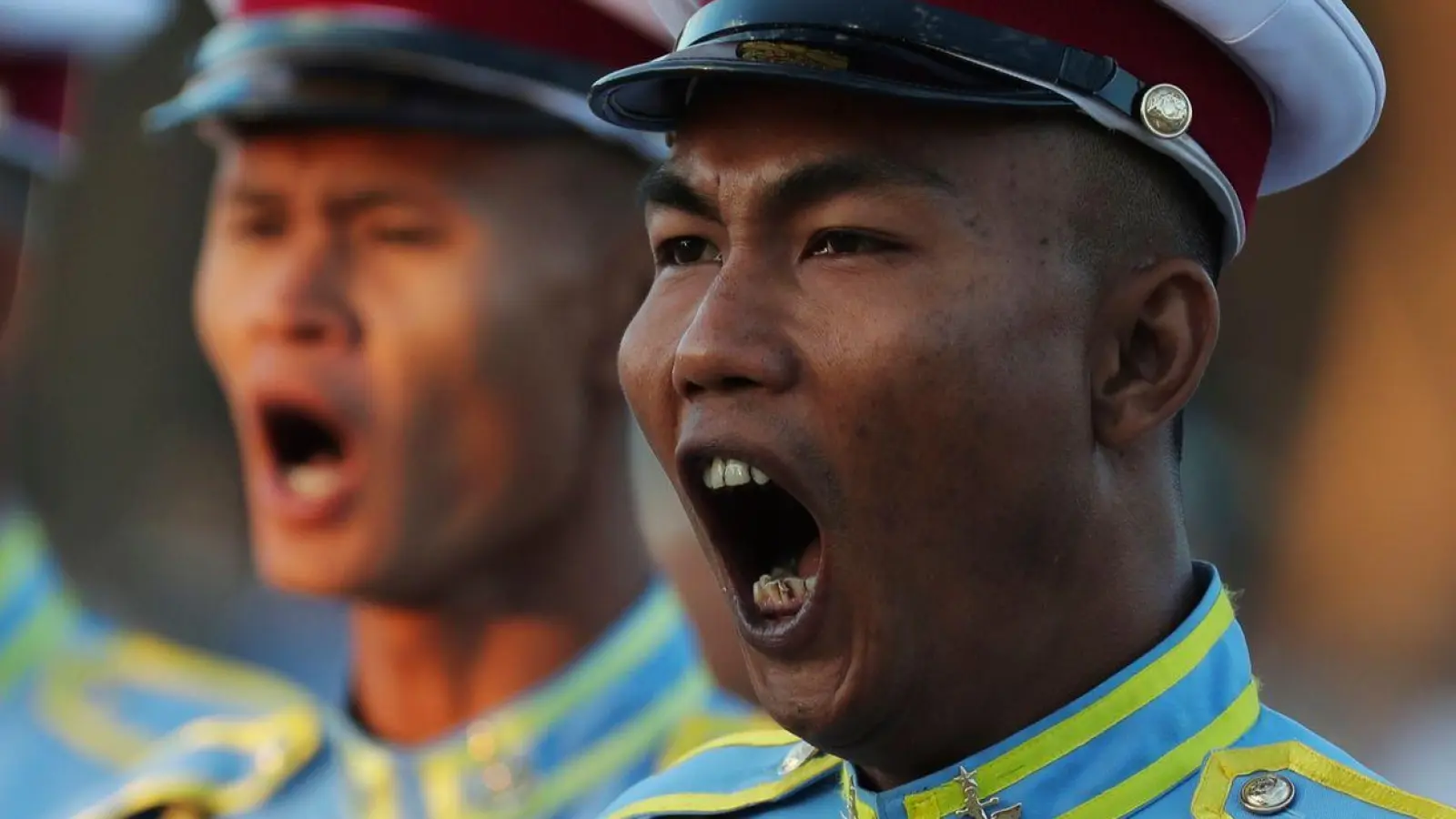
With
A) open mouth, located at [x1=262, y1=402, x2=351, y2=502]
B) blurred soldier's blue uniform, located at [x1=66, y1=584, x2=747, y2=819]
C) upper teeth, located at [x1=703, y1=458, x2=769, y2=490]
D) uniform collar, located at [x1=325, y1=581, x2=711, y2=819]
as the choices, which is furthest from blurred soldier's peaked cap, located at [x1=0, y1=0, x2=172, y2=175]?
upper teeth, located at [x1=703, y1=458, x2=769, y2=490]

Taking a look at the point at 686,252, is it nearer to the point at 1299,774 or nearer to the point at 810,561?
the point at 810,561

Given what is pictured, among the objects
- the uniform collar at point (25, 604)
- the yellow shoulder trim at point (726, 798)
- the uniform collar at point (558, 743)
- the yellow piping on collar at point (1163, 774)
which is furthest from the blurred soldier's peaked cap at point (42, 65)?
the yellow piping on collar at point (1163, 774)

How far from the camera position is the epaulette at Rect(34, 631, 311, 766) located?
14.9 feet

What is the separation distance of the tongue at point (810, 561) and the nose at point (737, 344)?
0.67 feet

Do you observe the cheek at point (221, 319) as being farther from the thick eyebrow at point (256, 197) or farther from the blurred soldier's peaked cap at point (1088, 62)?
the blurred soldier's peaked cap at point (1088, 62)

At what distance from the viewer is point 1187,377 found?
234 centimetres

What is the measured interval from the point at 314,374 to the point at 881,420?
1.52 m

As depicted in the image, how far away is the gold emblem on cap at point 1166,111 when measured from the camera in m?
2.31

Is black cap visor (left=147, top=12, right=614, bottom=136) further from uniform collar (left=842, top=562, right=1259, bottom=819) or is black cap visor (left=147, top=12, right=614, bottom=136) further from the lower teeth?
uniform collar (left=842, top=562, right=1259, bottom=819)

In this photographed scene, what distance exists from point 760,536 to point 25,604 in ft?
9.79

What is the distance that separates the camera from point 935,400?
7.23ft

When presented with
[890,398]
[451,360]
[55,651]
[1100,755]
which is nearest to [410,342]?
[451,360]

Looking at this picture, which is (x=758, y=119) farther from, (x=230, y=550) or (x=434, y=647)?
(x=230, y=550)

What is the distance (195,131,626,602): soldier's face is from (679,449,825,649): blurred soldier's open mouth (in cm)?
117
